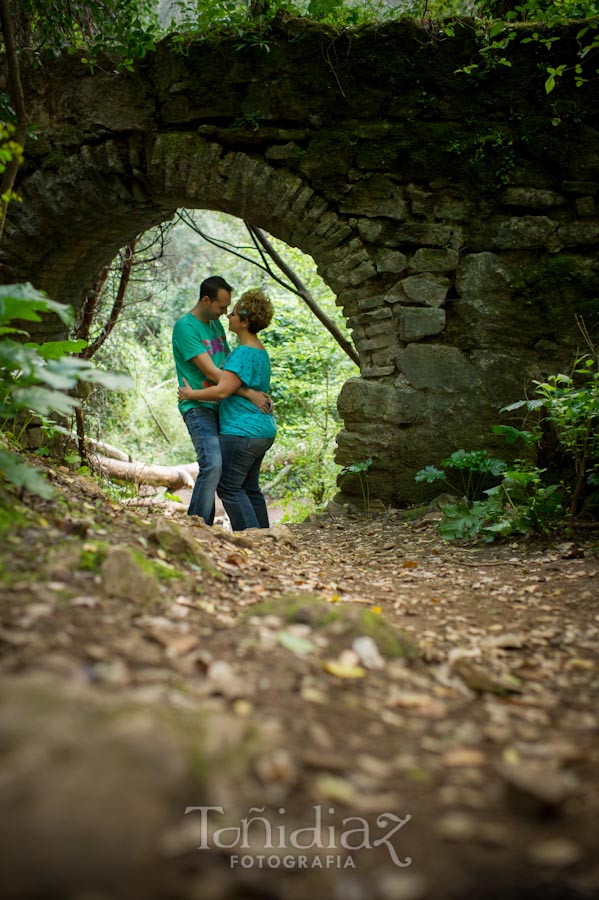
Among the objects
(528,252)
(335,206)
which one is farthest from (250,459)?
(528,252)

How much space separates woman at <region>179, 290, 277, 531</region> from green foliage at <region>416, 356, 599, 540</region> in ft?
4.25

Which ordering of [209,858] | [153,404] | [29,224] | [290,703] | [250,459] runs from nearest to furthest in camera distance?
[209,858] < [290,703] < [250,459] < [29,224] < [153,404]

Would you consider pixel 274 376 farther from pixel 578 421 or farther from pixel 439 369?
pixel 578 421

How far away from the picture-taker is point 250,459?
417 cm

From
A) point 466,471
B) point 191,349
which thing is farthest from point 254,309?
point 466,471

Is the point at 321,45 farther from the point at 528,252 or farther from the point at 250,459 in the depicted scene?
the point at 250,459

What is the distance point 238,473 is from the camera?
13.7 ft

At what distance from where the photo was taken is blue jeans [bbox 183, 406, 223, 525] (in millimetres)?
4039

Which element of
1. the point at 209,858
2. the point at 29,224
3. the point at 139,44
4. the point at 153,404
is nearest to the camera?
the point at 209,858

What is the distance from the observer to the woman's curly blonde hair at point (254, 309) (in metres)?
4.16

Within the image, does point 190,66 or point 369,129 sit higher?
point 190,66

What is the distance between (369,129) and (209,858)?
4.71 metres

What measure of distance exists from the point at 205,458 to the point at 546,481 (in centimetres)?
212

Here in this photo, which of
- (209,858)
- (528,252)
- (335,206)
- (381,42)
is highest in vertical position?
(381,42)
